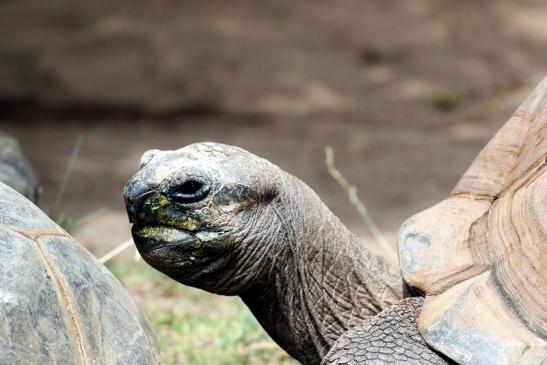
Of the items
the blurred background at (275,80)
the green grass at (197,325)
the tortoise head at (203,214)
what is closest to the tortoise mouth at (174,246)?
the tortoise head at (203,214)

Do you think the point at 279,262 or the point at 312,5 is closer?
the point at 279,262

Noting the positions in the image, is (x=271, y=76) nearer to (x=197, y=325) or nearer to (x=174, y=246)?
(x=197, y=325)

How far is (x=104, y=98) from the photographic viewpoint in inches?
328

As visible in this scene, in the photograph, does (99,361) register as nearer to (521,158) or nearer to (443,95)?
(521,158)

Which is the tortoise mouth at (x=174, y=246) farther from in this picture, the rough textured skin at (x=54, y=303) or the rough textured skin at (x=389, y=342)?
the rough textured skin at (x=389, y=342)

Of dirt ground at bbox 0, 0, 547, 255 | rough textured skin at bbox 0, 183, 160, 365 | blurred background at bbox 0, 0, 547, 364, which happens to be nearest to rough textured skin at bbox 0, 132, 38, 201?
rough textured skin at bbox 0, 183, 160, 365

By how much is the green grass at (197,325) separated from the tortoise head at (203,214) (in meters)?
0.96

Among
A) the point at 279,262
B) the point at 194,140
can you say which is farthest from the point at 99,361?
the point at 194,140

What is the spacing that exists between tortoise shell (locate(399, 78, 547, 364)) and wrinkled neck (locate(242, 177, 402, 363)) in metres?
0.23

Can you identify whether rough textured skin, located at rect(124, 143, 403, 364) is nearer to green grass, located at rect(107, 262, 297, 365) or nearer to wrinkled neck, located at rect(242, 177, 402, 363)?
wrinkled neck, located at rect(242, 177, 402, 363)

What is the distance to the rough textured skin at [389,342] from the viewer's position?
249 cm

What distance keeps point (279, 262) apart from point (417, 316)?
1.44ft

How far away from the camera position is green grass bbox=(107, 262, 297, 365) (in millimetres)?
3717

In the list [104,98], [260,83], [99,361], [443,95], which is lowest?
[443,95]
